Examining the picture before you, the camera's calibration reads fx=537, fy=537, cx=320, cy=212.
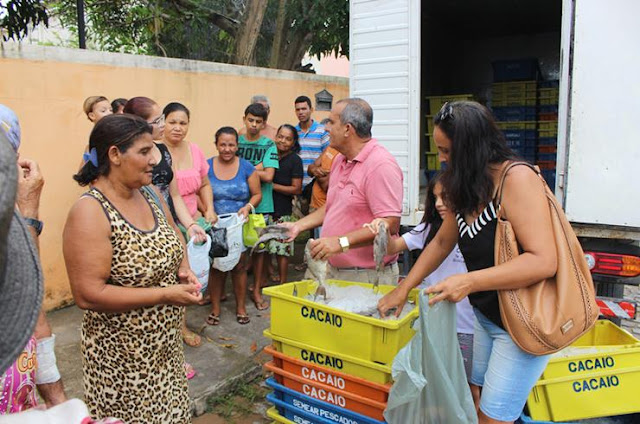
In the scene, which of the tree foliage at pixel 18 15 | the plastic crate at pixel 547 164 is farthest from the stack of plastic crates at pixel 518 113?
the tree foliage at pixel 18 15

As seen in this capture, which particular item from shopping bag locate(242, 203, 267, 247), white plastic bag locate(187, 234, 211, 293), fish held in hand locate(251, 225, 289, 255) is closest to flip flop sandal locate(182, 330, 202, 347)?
shopping bag locate(242, 203, 267, 247)

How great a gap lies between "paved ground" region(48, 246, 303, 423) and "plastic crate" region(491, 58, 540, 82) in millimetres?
5487

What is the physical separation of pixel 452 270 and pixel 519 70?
612cm

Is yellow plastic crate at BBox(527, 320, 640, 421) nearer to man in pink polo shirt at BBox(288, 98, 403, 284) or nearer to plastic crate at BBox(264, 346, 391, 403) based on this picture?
plastic crate at BBox(264, 346, 391, 403)

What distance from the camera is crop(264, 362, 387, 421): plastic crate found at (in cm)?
241

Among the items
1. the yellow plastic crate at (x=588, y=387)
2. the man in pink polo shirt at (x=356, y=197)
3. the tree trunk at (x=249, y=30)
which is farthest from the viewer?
the tree trunk at (x=249, y=30)

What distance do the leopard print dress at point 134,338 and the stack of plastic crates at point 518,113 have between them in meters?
5.89

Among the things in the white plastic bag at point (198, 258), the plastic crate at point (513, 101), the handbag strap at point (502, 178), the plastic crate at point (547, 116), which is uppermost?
the plastic crate at point (513, 101)

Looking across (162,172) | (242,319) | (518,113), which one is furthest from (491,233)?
(518,113)

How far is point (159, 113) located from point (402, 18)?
2072 mm

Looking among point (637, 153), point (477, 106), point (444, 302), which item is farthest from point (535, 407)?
point (637, 153)

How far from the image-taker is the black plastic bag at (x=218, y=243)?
4.20m

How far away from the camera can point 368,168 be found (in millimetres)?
2994

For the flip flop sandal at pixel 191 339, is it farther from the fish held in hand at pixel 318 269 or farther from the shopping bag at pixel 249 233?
the fish held in hand at pixel 318 269
